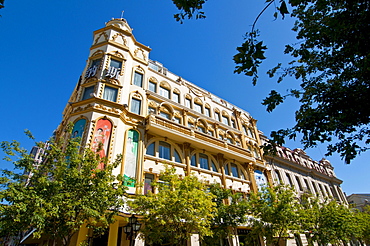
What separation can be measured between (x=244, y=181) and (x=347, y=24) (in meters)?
19.5

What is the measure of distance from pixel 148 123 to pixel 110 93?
3892mm

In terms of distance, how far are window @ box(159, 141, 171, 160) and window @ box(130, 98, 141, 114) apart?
11.4 feet

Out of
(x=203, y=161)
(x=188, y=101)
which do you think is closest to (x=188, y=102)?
(x=188, y=101)

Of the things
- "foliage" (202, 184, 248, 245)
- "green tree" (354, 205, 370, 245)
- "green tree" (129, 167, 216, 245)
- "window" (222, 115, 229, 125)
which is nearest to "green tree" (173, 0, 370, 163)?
"green tree" (129, 167, 216, 245)

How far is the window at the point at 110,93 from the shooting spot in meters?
17.6

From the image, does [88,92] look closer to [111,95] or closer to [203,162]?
[111,95]

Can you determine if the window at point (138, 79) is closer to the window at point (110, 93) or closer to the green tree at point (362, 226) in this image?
the window at point (110, 93)

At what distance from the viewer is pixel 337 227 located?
68.1 ft

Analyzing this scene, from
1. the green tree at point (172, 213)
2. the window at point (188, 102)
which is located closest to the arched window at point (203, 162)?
the window at point (188, 102)

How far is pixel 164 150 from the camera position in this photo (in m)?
19.1

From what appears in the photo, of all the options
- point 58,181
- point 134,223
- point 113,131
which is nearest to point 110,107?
point 113,131

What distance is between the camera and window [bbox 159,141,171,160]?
737 inches

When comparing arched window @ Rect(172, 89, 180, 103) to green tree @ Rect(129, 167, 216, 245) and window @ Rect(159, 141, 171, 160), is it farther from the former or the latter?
green tree @ Rect(129, 167, 216, 245)

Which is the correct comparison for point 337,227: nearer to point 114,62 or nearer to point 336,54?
point 336,54
